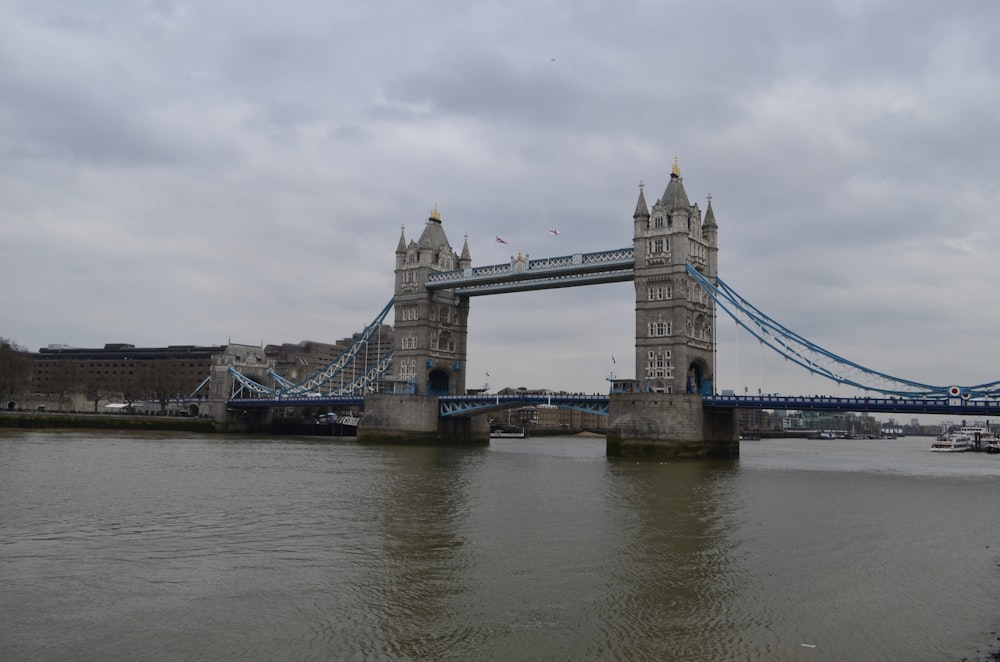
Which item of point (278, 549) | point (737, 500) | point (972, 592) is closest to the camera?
point (972, 592)

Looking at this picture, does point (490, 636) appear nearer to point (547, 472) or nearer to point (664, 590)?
point (664, 590)

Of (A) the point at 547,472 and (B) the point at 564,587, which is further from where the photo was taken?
(A) the point at 547,472

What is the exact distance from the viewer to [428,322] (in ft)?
259

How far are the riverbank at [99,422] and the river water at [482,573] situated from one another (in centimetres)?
5032

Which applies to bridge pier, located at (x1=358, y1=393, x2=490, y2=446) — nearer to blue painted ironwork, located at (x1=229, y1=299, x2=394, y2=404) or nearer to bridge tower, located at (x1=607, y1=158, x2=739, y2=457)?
blue painted ironwork, located at (x1=229, y1=299, x2=394, y2=404)

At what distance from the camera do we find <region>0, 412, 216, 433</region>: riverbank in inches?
3051

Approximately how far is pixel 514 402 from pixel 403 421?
1227 cm

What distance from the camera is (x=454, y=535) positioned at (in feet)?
72.5

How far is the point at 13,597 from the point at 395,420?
203 feet

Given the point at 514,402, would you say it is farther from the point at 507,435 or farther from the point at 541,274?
the point at 507,435

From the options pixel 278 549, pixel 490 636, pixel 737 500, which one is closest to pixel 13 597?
pixel 278 549

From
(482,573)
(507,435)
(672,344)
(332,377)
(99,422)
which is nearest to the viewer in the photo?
(482,573)

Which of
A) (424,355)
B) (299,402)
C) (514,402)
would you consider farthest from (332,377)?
(514,402)

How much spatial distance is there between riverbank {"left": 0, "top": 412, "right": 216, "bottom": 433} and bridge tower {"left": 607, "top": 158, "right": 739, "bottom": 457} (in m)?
57.9
